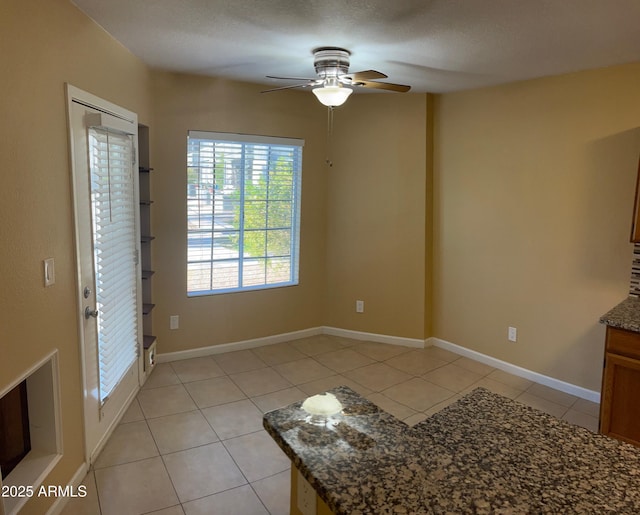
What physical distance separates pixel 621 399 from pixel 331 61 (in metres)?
2.68

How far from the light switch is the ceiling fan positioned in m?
1.63

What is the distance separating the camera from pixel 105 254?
2650mm

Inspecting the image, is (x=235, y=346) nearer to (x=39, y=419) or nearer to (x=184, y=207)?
(x=184, y=207)

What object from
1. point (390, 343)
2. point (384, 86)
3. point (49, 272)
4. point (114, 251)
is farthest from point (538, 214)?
point (49, 272)

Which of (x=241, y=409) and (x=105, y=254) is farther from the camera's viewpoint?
(x=241, y=409)

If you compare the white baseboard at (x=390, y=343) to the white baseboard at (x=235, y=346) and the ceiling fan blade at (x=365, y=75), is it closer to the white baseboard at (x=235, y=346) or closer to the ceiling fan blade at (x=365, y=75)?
the white baseboard at (x=235, y=346)

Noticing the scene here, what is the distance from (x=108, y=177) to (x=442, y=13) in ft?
6.75

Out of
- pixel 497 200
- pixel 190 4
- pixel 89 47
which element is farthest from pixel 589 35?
pixel 89 47

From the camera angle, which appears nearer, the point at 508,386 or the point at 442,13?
the point at 442,13

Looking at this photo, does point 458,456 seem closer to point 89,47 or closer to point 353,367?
point 89,47

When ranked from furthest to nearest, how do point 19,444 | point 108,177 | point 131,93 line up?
point 131,93
point 108,177
point 19,444

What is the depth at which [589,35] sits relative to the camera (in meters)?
2.42

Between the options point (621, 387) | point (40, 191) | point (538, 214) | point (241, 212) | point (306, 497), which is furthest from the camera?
point (241, 212)

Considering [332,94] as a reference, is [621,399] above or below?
below
